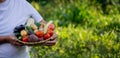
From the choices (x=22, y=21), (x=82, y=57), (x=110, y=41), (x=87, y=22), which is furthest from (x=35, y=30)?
(x=87, y=22)

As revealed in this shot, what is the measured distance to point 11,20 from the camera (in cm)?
351

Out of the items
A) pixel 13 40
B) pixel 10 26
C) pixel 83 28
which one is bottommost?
pixel 13 40

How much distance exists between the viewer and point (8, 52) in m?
3.50

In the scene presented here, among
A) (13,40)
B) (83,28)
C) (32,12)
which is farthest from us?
(83,28)

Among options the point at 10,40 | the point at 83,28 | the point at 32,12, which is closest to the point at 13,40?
the point at 10,40

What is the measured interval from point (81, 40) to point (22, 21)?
3.65 meters

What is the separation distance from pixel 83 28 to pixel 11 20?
16.2 feet

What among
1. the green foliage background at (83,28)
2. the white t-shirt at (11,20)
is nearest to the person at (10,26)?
the white t-shirt at (11,20)

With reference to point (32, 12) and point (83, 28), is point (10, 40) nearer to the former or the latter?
point (32, 12)

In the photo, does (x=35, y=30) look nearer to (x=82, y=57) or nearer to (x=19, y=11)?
(x=19, y=11)

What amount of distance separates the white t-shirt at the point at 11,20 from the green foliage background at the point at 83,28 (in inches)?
107

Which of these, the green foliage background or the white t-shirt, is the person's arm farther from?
the green foliage background

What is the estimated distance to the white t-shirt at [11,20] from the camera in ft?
11.5

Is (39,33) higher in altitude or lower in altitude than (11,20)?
lower
